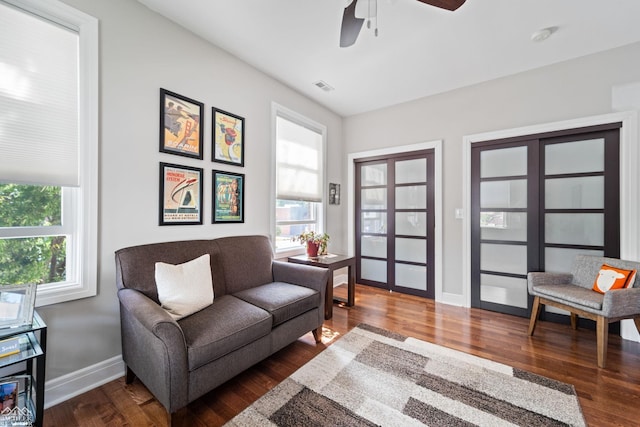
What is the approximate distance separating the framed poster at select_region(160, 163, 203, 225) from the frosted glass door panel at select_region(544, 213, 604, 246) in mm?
3666

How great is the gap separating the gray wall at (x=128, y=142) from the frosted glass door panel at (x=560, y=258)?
11.6ft

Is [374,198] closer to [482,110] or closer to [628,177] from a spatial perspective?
[482,110]

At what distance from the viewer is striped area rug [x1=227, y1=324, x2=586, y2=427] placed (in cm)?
152

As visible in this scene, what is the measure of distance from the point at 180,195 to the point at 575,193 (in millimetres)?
3917

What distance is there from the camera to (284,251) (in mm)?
3361

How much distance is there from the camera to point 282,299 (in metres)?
2.12

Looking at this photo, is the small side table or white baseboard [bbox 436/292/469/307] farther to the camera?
white baseboard [bbox 436/292/469/307]

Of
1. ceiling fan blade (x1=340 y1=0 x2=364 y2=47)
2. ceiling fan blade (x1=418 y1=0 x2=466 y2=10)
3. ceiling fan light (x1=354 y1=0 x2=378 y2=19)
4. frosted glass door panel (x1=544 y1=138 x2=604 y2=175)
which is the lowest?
frosted glass door panel (x1=544 y1=138 x2=604 y2=175)

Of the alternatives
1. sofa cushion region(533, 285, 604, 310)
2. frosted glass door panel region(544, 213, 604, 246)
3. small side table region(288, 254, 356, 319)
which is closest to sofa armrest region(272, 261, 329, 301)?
small side table region(288, 254, 356, 319)

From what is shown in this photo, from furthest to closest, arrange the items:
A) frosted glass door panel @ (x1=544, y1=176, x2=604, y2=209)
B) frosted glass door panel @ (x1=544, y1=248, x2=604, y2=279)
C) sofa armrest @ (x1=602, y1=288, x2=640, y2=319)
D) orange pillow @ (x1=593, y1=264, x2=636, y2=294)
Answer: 1. frosted glass door panel @ (x1=544, y1=248, x2=604, y2=279)
2. frosted glass door panel @ (x1=544, y1=176, x2=604, y2=209)
3. orange pillow @ (x1=593, y1=264, x2=636, y2=294)
4. sofa armrest @ (x1=602, y1=288, x2=640, y2=319)

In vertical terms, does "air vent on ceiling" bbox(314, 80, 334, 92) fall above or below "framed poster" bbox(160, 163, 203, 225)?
above

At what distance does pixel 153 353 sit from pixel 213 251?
0.98 metres

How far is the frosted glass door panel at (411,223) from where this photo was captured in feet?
12.2

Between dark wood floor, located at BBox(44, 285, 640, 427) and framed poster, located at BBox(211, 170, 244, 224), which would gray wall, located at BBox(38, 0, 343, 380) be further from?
dark wood floor, located at BBox(44, 285, 640, 427)
